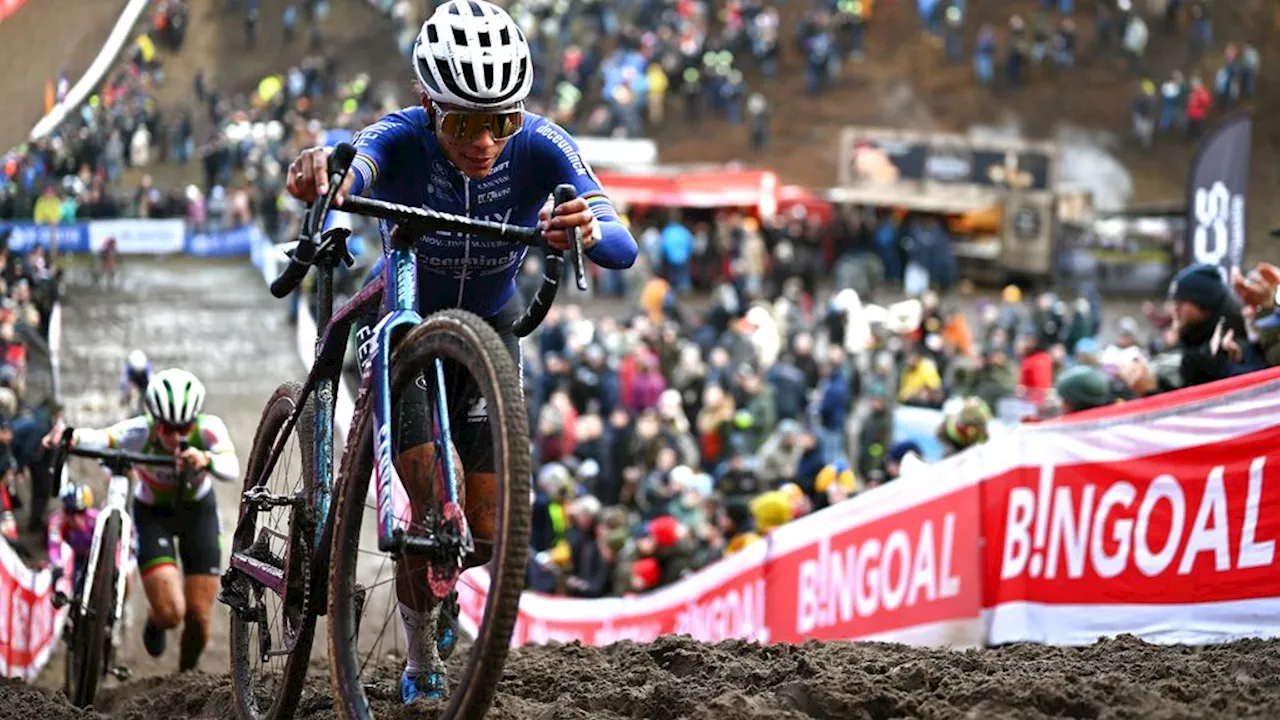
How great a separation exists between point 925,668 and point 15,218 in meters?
10.4

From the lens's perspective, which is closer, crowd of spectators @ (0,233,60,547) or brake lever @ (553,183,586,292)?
brake lever @ (553,183,586,292)

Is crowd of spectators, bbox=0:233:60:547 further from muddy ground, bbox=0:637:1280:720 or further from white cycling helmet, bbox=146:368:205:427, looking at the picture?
muddy ground, bbox=0:637:1280:720

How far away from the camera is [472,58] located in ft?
18.6

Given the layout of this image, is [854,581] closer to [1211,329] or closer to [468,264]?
[1211,329]

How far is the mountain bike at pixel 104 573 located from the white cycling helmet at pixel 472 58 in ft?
16.4

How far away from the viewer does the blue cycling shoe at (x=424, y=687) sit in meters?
5.79

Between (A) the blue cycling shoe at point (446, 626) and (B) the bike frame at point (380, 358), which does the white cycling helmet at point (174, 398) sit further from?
(A) the blue cycling shoe at point (446, 626)

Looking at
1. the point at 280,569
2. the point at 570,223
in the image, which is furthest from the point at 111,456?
the point at 570,223

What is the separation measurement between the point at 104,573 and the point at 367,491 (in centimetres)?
495

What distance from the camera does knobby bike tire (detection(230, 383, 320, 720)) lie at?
5.98 metres

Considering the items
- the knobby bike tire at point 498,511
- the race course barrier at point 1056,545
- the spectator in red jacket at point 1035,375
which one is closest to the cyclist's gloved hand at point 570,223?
the knobby bike tire at point 498,511

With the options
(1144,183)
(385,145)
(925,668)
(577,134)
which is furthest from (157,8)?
(1144,183)

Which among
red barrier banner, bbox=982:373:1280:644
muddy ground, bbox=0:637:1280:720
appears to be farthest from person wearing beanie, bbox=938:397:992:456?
muddy ground, bbox=0:637:1280:720

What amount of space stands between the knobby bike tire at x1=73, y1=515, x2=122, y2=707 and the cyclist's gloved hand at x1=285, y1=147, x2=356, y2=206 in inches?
199
